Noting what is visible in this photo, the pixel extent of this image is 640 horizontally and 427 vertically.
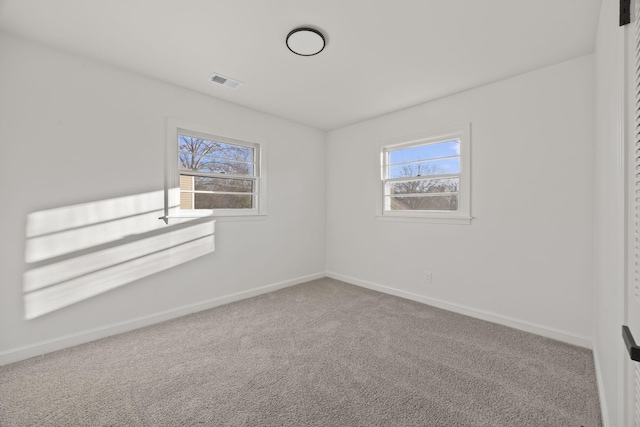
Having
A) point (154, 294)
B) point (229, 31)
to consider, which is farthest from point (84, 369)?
point (229, 31)

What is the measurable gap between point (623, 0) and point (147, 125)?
3.38 meters

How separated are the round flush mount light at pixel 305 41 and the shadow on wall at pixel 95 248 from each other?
1.96m

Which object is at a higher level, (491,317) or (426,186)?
(426,186)

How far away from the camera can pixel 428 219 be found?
3.30 m

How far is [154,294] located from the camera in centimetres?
277

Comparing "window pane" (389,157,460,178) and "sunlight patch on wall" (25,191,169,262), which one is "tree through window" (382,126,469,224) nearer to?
"window pane" (389,157,460,178)

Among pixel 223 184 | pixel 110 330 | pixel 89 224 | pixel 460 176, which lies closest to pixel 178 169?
pixel 223 184

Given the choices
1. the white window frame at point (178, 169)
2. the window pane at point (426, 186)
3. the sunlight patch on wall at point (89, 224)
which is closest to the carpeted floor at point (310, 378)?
the sunlight patch on wall at point (89, 224)

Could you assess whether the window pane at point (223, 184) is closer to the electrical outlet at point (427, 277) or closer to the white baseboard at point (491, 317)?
the white baseboard at point (491, 317)

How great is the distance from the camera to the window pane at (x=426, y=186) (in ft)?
10.5

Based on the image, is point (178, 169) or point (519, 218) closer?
point (519, 218)

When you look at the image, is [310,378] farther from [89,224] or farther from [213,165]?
[213,165]

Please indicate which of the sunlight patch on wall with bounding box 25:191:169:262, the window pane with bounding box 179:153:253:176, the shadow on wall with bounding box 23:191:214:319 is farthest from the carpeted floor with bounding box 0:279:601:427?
the window pane with bounding box 179:153:253:176

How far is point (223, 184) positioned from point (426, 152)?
263 centimetres
